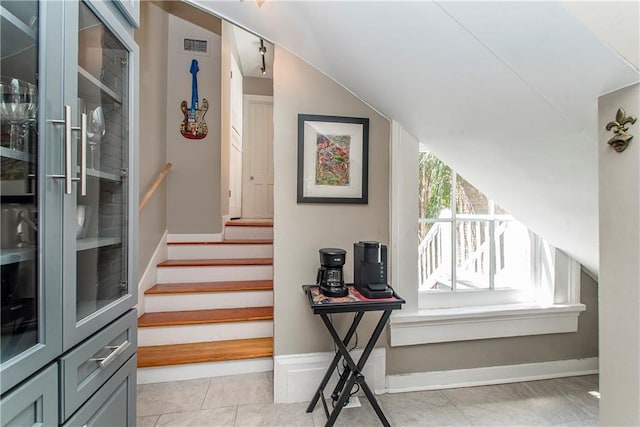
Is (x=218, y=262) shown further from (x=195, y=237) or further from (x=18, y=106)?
(x=18, y=106)

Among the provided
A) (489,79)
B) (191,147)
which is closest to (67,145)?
(489,79)

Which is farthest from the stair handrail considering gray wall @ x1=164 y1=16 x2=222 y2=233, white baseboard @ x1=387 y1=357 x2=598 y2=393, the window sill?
white baseboard @ x1=387 y1=357 x2=598 y2=393

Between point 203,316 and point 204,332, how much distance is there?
11 cm

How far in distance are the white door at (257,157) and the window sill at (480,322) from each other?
2.98 meters

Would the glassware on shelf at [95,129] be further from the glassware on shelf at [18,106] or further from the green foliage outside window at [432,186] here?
the green foliage outside window at [432,186]

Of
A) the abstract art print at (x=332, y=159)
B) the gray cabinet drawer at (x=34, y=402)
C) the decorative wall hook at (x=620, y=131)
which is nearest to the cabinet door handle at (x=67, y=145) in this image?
the gray cabinet drawer at (x=34, y=402)

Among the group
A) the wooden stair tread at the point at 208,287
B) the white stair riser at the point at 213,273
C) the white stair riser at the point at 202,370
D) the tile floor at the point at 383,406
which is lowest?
the tile floor at the point at 383,406

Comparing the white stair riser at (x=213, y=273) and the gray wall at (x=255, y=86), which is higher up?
the gray wall at (x=255, y=86)

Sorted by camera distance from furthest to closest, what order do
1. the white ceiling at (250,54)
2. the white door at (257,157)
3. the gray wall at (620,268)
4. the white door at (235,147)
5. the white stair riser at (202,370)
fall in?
the white door at (257,157) → the white door at (235,147) → the white ceiling at (250,54) → the white stair riser at (202,370) → the gray wall at (620,268)

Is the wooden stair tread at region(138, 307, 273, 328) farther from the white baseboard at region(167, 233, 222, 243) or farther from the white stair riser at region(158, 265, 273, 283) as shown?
the white baseboard at region(167, 233, 222, 243)

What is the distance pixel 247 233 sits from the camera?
3035 millimetres

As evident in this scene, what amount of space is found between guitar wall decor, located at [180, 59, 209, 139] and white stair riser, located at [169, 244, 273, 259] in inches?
46.7

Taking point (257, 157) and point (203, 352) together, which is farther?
point (257, 157)

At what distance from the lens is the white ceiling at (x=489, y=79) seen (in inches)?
32.3
